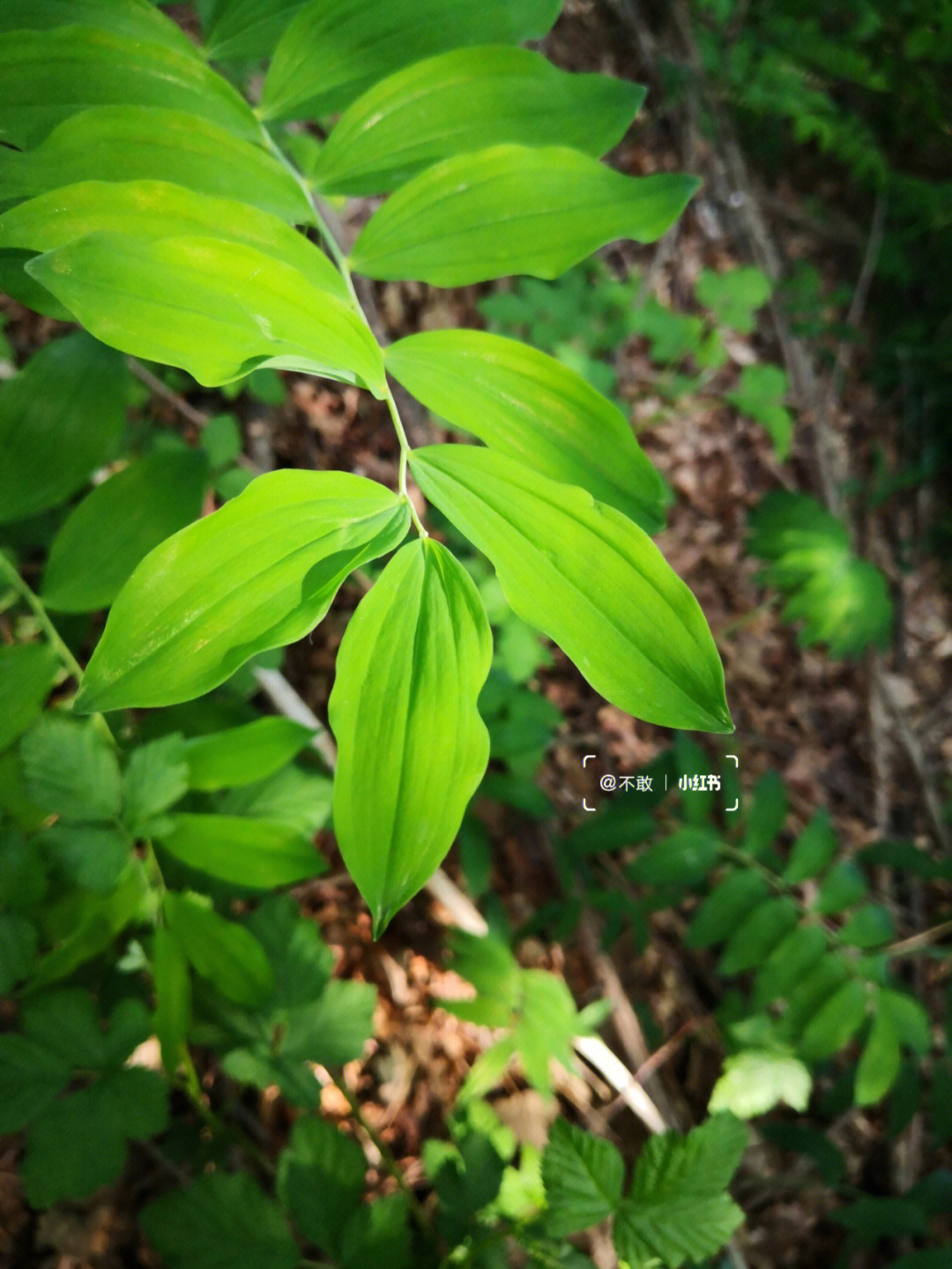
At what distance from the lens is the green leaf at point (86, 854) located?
81 cm

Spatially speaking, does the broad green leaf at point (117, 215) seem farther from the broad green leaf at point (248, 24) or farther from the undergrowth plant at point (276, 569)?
the broad green leaf at point (248, 24)

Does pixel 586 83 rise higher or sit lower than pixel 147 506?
higher

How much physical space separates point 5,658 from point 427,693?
485 mm

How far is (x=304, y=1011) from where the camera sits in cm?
105

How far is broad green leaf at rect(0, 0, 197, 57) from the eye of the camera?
67 cm

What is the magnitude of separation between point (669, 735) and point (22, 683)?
1.66 m

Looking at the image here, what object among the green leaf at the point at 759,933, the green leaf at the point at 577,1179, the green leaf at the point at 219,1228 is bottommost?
the green leaf at the point at 759,933

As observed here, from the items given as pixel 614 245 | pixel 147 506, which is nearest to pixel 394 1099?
pixel 147 506

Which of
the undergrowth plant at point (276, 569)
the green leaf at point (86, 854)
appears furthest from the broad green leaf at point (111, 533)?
the green leaf at point (86, 854)

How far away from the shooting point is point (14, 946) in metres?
0.81

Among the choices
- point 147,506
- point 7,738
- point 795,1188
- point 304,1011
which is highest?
point 147,506

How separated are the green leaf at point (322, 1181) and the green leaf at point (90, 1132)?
203 mm

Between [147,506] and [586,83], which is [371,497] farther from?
[586,83]

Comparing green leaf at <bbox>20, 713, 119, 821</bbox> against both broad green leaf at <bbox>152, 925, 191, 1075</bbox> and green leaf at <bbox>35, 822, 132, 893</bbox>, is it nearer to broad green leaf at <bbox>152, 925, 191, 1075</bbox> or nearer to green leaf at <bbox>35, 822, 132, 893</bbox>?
green leaf at <bbox>35, 822, 132, 893</bbox>
